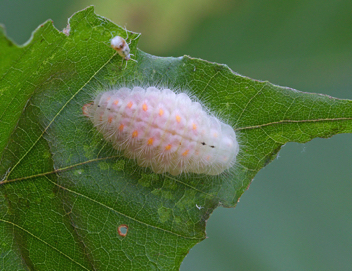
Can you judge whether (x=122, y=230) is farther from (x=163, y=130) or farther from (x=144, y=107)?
(x=144, y=107)

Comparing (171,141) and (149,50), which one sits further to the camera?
(149,50)

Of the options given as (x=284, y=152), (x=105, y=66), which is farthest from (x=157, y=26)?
(x=284, y=152)

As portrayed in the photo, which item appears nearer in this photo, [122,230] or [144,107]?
[144,107]

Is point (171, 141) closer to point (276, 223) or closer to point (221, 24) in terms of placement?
point (276, 223)

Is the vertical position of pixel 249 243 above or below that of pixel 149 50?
below

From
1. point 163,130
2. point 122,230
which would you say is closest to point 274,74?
point 163,130

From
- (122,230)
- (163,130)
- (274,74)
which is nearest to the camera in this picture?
(163,130)

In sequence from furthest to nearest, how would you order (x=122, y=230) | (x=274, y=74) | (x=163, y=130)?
1. (x=274, y=74)
2. (x=122, y=230)
3. (x=163, y=130)

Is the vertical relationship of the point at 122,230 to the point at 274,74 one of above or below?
below
